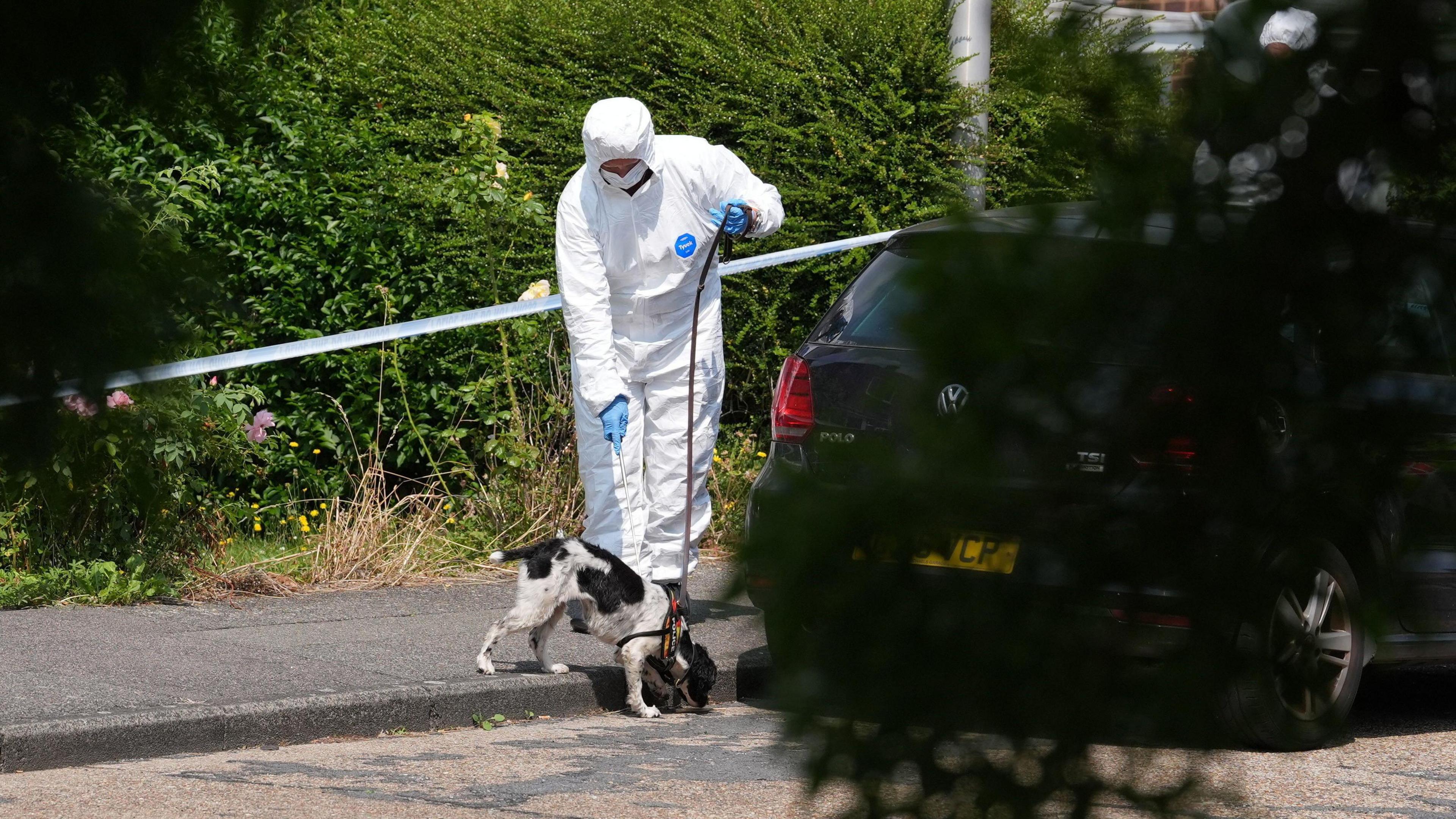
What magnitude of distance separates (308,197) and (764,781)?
5.26 m

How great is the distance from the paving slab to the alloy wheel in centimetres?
335

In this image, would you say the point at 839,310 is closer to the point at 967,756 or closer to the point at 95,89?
the point at 95,89

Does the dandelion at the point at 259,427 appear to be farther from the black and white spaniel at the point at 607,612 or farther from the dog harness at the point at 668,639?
the dog harness at the point at 668,639

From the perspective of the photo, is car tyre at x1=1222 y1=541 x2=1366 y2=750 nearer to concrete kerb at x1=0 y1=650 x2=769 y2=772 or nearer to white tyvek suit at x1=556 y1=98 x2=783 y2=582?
concrete kerb at x1=0 y1=650 x2=769 y2=772

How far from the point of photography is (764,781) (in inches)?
196

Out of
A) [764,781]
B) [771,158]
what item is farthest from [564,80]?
[764,781]

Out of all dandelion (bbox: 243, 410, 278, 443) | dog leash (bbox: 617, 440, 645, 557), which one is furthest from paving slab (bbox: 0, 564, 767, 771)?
dandelion (bbox: 243, 410, 278, 443)

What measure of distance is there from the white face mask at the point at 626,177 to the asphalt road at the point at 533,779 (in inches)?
86.5

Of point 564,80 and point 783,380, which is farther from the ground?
point 564,80

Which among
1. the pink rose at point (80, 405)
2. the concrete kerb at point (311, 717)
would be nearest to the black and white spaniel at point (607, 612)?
the concrete kerb at point (311, 717)

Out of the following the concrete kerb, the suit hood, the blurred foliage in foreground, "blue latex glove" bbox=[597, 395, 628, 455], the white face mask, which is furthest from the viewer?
"blue latex glove" bbox=[597, 395, 628, 455]

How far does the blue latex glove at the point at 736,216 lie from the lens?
655 cm

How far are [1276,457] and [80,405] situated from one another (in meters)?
1.39

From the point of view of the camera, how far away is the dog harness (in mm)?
5953
